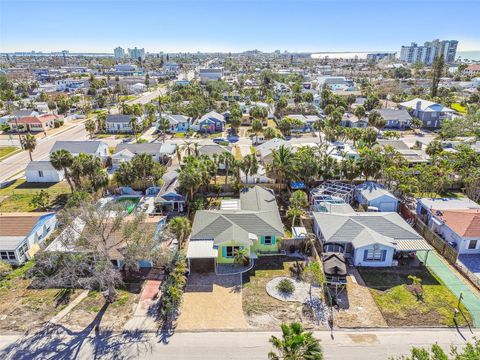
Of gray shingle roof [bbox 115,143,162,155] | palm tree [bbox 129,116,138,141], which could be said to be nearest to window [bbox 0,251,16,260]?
gray shingle roof [bbox 115,143,162,155]

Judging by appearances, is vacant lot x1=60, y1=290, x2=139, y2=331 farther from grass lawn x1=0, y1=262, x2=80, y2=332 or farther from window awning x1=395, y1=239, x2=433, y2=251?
window awning x1=395, y1=239, x2=433, y2=251

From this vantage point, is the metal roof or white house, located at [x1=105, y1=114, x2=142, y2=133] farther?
white house, located at [x1=105, y1=114, x2=142, y2=133]

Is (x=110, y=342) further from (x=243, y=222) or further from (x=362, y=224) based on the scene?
→ (x=362, y=224)

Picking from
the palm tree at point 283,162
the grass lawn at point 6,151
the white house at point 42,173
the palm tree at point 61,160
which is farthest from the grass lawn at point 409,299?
the grass lawn at point 6,151

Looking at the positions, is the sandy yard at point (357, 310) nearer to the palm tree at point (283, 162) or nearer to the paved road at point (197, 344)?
the paved road at point (197, 344)

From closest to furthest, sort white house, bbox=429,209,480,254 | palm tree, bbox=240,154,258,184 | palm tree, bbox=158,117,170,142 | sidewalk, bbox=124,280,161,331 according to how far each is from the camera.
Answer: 1. sidewalk, bbox=124,280,161,331
2. white house, bbox=429,209,480,254
3. palm tree, bbox=240,154,258,184
4. palm tree, bbox=158,117,170,142

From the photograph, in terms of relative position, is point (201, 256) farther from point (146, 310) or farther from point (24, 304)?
point (24, 304)
